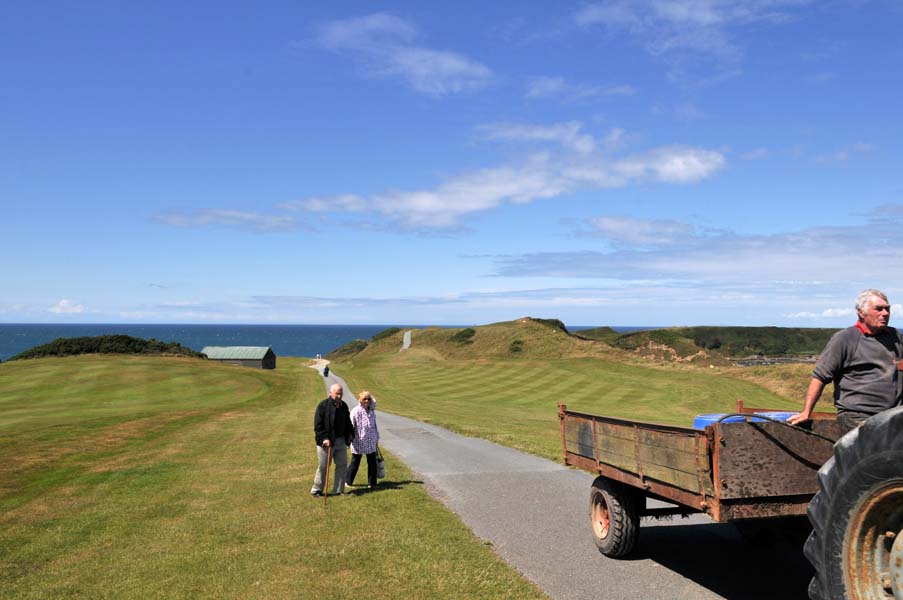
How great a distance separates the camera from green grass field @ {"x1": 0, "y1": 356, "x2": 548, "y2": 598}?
825 centimetres

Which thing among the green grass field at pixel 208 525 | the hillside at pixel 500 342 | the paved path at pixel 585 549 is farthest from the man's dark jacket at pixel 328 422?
the hillside at pixel 500 342

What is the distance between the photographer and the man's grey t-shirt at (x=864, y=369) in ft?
19.2

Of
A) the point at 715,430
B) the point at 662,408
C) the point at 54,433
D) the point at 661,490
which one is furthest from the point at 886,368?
the point at 662,408

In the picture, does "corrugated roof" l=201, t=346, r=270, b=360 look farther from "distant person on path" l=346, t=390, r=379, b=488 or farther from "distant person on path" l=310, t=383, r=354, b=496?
"distant person on path" l=310, t=383, r=354, b=496

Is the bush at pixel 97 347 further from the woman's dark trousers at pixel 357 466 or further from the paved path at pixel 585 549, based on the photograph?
the paved path at pixel 585 549

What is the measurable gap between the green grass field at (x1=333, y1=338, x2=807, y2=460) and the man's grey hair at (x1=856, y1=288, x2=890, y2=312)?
13106 mm

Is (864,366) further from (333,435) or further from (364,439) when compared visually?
(364,439)

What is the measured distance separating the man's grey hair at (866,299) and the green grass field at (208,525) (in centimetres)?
451

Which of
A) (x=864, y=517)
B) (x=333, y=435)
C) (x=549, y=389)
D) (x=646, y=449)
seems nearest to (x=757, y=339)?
(x=549, y=389)

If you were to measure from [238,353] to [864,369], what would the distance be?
9135 cm

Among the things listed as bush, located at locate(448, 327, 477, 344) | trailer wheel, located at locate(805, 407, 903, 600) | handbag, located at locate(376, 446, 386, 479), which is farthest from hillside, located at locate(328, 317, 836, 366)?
trailer wheel, located at locate(805, 407, 903, 600)

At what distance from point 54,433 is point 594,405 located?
2866 centimetres

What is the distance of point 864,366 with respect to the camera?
598 cm

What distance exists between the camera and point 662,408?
4212 centimetres
